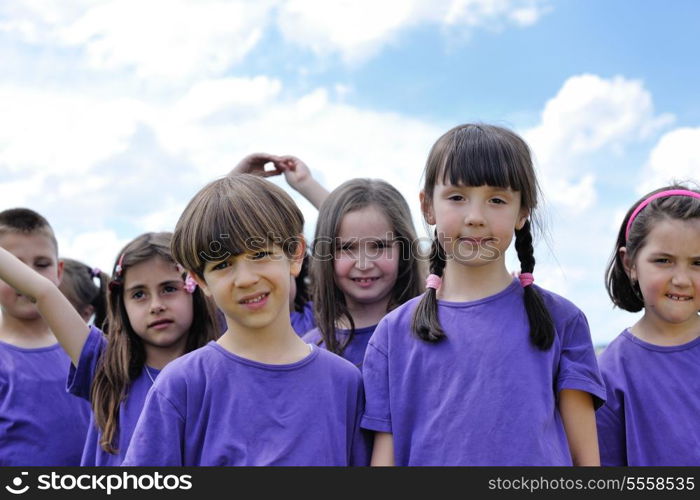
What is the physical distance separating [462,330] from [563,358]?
0.41 meters

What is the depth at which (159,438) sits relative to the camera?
8.96 feet

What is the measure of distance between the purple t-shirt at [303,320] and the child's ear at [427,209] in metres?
1.80

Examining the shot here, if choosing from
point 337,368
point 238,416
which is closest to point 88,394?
point 238,416

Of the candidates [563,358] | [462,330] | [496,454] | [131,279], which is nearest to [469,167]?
[462,330]

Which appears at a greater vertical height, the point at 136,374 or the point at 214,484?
the point at 136,374

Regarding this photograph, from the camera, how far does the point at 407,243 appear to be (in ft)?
14.5

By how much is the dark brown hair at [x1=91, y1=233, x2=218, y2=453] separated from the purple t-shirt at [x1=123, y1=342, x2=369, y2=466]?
1304 mm

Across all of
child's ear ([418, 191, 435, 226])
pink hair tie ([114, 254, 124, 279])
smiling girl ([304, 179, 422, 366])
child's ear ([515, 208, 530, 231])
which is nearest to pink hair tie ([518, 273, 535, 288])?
child's ear ([515, 208, 530, 231])

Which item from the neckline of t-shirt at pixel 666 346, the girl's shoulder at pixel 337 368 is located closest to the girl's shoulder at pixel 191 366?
the girl's shoulder at pixel 337 368

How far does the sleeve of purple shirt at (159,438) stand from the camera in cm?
272

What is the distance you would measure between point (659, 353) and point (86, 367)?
3.03 metres

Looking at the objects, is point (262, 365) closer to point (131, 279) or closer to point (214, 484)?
point (214, 484)

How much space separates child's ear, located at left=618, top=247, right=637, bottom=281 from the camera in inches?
150

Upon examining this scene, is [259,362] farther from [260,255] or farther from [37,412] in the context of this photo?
[37,412]
